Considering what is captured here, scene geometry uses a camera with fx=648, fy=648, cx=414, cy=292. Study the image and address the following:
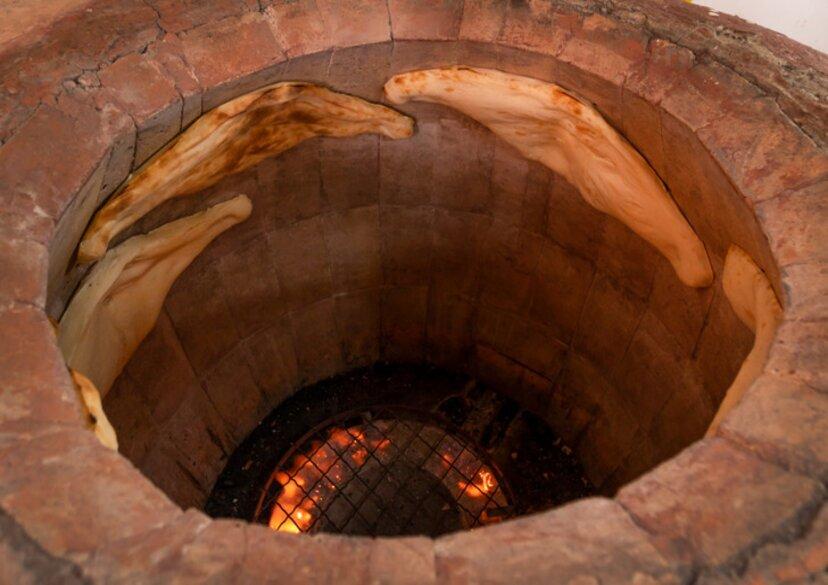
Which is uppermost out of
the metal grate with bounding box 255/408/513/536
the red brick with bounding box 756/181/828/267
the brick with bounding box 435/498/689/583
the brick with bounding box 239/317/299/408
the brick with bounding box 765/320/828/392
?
the red brick with bounding box 756/181/828/267

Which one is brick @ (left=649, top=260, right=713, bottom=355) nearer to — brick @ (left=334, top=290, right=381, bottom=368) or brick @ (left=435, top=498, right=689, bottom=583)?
brick @ (left=435, top=498, right=689, bottom=583)

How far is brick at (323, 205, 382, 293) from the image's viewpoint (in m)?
5.08

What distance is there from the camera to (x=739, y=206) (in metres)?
3.11

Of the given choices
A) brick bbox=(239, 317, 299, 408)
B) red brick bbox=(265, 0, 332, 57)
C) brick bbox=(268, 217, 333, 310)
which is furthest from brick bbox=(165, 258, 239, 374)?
red brick bbox=(265, 0, 332, 57)

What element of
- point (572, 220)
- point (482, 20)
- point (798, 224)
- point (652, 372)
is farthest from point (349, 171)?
point (798, 224)

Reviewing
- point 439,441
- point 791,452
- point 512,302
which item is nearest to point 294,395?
point 439,441

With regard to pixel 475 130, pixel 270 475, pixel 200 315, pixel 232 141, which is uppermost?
pixel 475 130

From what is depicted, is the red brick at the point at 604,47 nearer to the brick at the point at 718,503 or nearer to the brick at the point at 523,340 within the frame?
the brick at the point at 718,503

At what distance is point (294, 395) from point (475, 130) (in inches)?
114

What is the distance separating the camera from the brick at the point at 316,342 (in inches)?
218

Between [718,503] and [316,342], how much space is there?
4007 millimetres

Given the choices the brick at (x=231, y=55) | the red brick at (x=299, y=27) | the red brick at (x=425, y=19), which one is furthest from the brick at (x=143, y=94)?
the red brick at (x=425, y=19)

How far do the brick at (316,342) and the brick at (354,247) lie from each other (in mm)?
278

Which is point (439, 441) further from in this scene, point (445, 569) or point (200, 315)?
point (445, 569)
